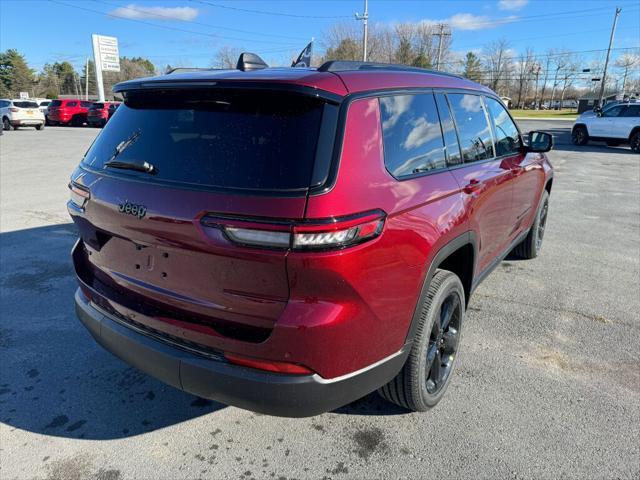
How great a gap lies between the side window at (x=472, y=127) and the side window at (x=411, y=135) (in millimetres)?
352

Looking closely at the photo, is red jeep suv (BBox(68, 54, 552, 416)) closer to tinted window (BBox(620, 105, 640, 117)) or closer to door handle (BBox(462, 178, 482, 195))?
door handle (BBox(462, 178, 482, 195))

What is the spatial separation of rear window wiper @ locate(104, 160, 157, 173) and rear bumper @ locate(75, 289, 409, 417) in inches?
30.7

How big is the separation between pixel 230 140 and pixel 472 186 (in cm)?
158

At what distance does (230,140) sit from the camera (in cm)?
197

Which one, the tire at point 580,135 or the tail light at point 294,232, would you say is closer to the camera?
the tail light at point 294,232

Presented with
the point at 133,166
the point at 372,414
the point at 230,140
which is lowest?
the point at 372,414

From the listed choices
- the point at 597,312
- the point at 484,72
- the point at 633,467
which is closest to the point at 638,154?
the point at 597,312

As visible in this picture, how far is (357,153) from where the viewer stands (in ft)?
6.36

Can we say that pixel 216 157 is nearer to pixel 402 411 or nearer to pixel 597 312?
pixel 402 411

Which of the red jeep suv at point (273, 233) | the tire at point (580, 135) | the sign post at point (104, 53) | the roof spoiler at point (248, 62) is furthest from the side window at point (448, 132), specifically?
the sign post at point (104, 53)

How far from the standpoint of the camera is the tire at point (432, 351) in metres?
2.38

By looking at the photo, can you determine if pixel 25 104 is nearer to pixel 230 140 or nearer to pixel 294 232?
pixel 230 140

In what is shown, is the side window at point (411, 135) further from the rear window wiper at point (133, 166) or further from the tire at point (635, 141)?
the tire at point (635, 141)

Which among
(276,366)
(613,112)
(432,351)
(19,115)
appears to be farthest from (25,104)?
(276,366)
